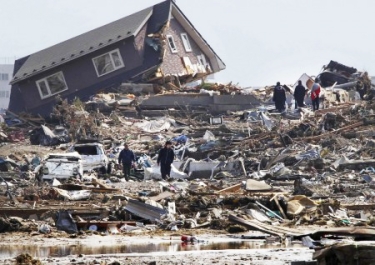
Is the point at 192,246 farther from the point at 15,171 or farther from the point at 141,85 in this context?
the point at 141,85

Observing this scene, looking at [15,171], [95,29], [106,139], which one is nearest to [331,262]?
[15,171]

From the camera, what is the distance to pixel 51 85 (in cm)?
6588

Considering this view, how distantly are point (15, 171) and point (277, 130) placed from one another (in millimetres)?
9634

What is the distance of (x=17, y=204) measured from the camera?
91.1ft

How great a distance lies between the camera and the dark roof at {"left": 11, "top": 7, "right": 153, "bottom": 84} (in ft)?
211

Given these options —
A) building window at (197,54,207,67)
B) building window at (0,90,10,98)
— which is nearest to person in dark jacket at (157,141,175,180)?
building window at (197,54,207,67)

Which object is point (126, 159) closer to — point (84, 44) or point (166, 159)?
point (166, 159)

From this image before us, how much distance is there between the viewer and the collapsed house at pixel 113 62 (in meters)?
64.0

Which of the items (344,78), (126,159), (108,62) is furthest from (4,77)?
(126,159)

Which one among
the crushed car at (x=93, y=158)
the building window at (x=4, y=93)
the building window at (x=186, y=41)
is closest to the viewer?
the crushed car at (x=93, y=158)

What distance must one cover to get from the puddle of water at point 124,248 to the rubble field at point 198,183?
14.8 inches

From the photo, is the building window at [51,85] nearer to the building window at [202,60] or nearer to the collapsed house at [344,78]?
the building window at [202,60]

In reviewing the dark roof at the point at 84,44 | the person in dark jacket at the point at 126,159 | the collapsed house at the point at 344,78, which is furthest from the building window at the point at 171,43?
the person in dark jacket at the point at 126,159

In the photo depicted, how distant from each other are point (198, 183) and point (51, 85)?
3121cm
